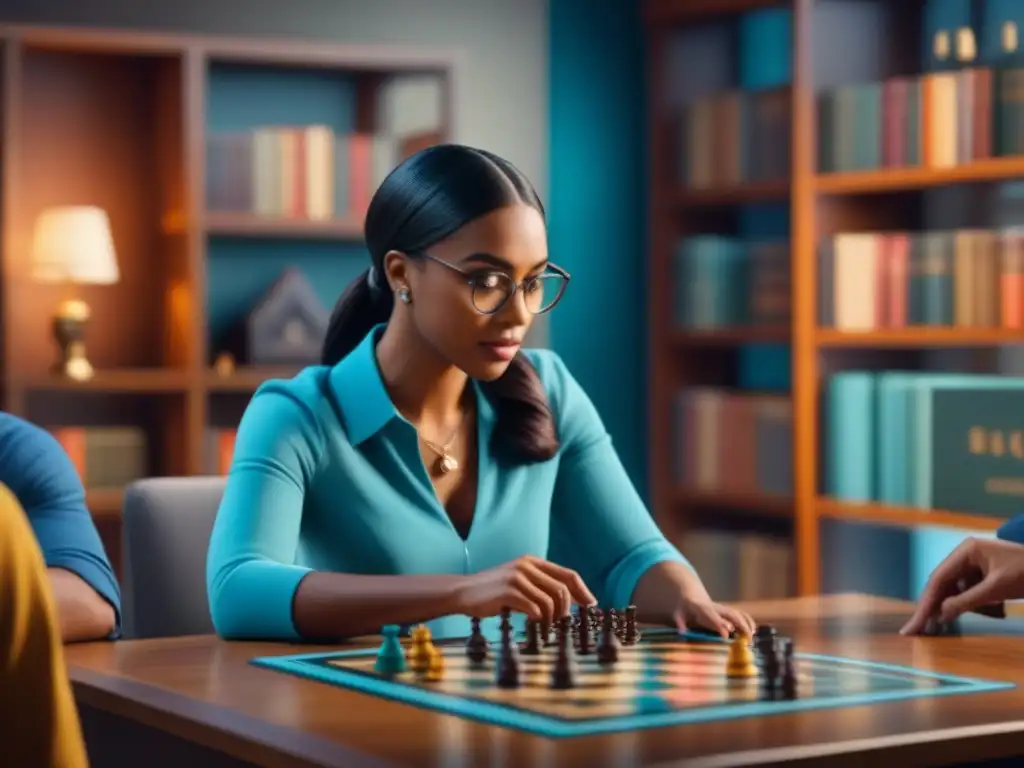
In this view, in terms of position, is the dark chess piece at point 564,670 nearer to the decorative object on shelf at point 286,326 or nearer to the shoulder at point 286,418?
the shoulder at point 286,418

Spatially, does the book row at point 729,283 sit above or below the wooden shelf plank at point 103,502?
above

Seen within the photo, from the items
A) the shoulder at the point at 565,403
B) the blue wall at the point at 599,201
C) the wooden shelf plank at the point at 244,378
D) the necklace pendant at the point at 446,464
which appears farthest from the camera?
the blue wall at the point at 599,201

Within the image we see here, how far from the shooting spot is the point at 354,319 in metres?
2.54

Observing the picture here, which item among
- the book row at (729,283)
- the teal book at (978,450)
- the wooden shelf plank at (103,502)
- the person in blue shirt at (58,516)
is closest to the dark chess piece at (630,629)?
the person in blue shirt at (58,516)

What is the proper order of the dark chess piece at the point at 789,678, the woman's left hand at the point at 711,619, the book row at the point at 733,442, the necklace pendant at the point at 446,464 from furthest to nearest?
1. the book row at the point at 733,442
2. the necklace pendant at the point at 446,464
3. the woman's left hand at the point at 711,619
4. the dark chess piece at the point at 789,678

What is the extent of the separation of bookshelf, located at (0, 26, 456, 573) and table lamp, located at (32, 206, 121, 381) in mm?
80

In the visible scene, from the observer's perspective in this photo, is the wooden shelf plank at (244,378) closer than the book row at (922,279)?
No

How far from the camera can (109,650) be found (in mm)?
2100

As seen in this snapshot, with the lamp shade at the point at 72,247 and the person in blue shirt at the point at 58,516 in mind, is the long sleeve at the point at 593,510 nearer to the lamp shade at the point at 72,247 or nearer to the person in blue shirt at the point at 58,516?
the person in blue shirt at the point at 58,516

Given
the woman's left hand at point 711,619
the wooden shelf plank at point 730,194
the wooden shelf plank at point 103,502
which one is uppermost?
the wooden shelf plank at point 730,194

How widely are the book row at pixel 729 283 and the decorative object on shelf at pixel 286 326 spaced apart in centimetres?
107

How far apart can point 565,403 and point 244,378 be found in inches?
96.8

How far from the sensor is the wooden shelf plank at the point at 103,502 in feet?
15.3

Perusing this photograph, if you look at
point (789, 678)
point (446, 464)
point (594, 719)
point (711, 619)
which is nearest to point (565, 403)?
point (446, 464)
